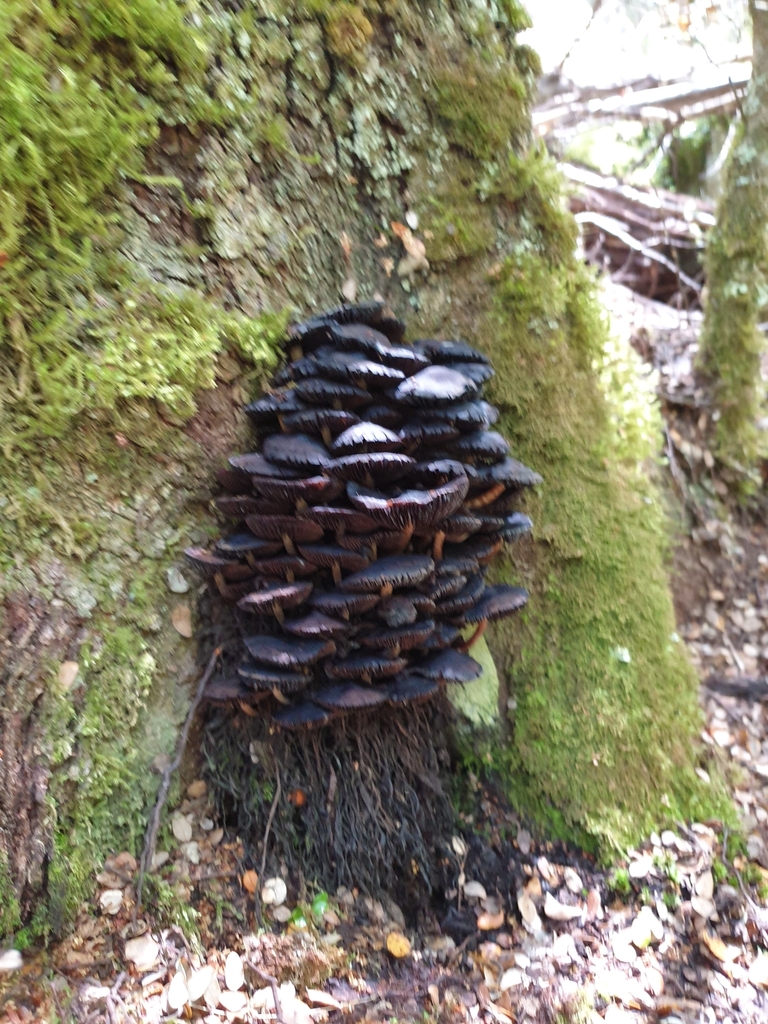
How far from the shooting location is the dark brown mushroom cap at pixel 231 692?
1840 mm

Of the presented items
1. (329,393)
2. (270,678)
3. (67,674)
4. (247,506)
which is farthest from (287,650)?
(329,393)

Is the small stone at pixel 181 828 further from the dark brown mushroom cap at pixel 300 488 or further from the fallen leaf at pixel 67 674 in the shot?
the dark brown mushroom cap at pixel 300 488

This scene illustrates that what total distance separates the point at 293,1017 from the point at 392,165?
9.43ft

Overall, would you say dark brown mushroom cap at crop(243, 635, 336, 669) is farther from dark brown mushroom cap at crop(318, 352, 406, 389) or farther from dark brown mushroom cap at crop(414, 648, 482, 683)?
dark brown mushroom cap at crop(318, 352, 406, 389)

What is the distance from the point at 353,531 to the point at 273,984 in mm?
1295

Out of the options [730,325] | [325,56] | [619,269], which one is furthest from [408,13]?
[619,269]

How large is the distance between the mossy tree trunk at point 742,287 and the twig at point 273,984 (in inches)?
153

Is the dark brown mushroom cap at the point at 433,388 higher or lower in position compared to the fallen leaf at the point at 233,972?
higher

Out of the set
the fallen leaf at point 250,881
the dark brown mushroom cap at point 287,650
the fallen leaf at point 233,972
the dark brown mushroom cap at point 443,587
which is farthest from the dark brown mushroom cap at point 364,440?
the fallen leaf at point 233,972

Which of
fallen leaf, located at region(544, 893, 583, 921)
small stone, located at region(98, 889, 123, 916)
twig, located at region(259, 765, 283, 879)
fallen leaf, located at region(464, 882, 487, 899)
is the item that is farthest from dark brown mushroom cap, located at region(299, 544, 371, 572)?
fallen leaf, located at region(544, 893, 583, 921)

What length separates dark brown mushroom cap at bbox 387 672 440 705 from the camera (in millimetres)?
1861

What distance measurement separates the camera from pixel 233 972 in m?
1.74

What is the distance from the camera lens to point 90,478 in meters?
1.86

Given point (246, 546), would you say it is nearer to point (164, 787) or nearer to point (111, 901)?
point (164, 787)
